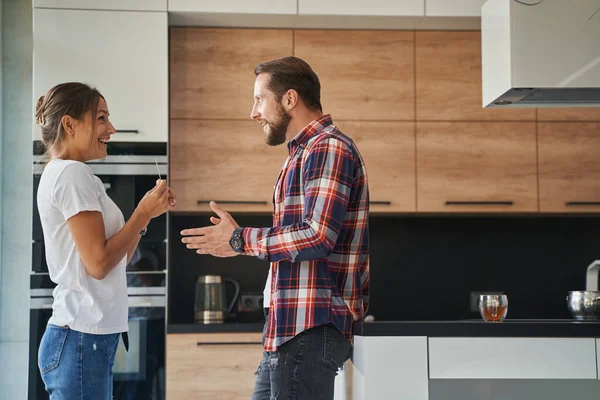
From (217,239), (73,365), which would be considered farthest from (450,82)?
(73,365)

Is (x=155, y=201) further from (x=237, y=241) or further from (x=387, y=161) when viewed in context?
(x=387, y=161)

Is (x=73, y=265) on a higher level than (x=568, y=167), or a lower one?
lower

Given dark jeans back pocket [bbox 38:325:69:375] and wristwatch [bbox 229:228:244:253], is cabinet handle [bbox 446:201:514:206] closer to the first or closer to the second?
wristwatch [bbox 229:228:244:253]

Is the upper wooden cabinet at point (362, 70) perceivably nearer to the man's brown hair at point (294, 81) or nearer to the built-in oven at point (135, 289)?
the built-in oven at point (135, 289)

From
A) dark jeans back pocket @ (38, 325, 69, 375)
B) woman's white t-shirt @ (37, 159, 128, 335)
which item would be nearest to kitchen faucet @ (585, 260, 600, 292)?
woman's white t-shirt @ (37, 159, 128, 335)

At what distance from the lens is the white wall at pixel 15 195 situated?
13.0 ft

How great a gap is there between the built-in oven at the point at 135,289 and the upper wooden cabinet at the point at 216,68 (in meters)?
0.37

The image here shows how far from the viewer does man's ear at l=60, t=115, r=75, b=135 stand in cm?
191

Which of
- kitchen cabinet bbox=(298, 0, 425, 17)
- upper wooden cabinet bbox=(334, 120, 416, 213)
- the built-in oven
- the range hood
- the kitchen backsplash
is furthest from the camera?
the kitchen backsplash

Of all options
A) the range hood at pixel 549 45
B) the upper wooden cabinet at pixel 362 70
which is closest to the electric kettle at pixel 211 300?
the upper wooden cabinet at pixel 362 70

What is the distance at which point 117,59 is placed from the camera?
365 cm

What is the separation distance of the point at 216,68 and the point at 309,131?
2052mm

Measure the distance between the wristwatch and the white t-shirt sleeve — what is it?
32 centimetres

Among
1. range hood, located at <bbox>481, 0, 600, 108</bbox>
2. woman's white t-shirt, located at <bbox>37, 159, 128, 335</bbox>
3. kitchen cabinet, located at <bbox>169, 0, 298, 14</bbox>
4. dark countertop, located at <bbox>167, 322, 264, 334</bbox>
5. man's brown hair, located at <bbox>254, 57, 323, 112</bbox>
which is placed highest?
kitchen cabinet, located at <bbox>169, 0, 298, 14</bbox>
